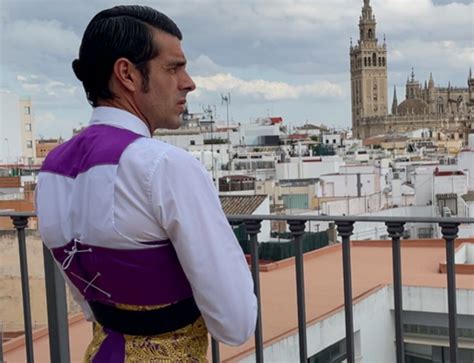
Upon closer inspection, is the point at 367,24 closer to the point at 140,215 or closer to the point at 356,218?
the point at 356,218

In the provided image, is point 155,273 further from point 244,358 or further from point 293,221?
point 244,358

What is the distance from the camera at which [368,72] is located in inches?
4476

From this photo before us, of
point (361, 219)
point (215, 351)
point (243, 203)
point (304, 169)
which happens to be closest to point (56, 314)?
point (215, 351)

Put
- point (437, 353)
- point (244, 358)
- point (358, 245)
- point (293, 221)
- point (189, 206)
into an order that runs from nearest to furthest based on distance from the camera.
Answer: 1. point (189, 206)
2. point (293, 221)
3. point (437, 353)
4. point (244, 358)
5. point (358, 245)

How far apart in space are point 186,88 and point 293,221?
48.3 inches

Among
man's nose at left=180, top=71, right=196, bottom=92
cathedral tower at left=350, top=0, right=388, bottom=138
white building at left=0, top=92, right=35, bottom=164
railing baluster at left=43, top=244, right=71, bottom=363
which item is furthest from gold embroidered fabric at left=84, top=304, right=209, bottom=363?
cathedral tower at left=350, top=0, right=388, bottom=138

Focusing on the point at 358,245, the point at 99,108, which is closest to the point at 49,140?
the point at 358,245

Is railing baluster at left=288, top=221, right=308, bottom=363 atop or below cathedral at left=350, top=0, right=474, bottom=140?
below

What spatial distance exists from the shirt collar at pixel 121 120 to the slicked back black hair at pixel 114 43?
3cm

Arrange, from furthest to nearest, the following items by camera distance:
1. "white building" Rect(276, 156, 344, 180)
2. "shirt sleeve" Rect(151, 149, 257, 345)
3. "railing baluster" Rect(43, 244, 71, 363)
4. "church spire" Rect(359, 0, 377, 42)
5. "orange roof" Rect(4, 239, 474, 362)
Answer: "church spire" Rect(359, 0, 377, 42), "white building" Rect(276, 156, 344, 180), "orange roof" Rect(4, 239, 474, 362), "railing baluster" Rect(43, 244, 71, 363), "shirt sleeve" Rect(151, 149, 257, 345)

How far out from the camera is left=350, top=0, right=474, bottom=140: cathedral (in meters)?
102

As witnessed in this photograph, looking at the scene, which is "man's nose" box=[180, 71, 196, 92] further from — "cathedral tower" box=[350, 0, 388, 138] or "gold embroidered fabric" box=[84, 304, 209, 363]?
"cathedral tower" box=[350, 0, 388, 138]

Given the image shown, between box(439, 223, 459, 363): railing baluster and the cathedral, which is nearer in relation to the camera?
box(439, 223, 459, 363): railing baluster

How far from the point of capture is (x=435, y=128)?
94188mm
